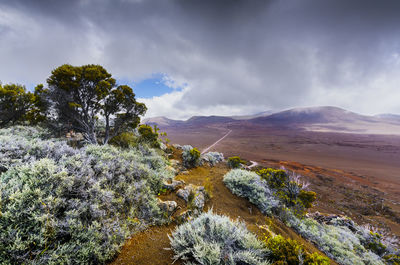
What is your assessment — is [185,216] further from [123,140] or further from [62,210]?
[123,140]

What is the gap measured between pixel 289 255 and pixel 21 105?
14.4 meters

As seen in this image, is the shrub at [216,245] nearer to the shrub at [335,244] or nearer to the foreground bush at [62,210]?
the foreground bush at [62,210]

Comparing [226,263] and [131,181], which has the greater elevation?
[131,181]

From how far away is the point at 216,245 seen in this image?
2172 millimetres

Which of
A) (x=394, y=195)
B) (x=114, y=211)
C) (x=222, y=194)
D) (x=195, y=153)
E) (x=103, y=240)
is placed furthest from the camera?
(x=394, y=195)

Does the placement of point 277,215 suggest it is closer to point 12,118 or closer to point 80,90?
point 80,90

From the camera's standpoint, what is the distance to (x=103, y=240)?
96.2 inches

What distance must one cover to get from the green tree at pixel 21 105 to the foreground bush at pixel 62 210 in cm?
638

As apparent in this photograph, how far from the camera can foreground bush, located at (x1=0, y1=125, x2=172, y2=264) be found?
192cm

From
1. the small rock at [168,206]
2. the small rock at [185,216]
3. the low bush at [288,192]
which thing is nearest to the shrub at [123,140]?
the small rock at [168,206]

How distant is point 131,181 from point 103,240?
1872mm

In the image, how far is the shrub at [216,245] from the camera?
6.76 feet

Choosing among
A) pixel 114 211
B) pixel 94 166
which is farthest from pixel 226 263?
pixel 94 166

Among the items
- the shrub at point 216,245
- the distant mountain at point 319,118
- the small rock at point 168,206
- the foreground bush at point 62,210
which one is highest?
the distant mountain at point 319,118
